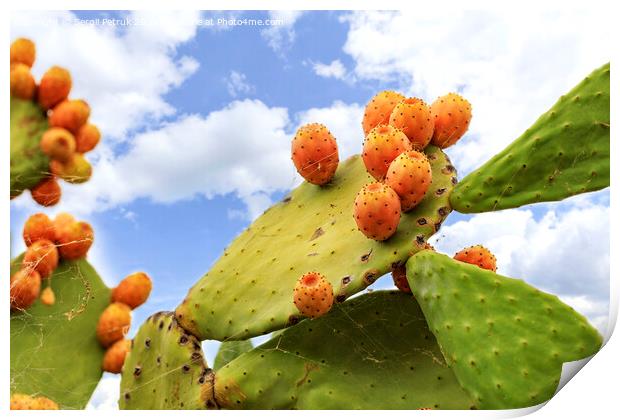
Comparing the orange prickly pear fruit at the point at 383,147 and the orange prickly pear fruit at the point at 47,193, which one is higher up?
the orange prickly pear fruit at the point at 383,147

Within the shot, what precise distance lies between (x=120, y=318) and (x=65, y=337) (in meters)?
0.15

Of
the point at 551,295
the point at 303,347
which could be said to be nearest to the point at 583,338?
the point at 551,295

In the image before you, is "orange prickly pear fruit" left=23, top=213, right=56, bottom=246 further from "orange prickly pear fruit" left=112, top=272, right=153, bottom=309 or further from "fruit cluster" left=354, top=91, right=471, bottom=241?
"fruit cluster" left=354, top=91, right=471, bottom=241

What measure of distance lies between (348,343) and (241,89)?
2.28ft

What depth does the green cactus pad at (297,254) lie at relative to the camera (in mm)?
1760

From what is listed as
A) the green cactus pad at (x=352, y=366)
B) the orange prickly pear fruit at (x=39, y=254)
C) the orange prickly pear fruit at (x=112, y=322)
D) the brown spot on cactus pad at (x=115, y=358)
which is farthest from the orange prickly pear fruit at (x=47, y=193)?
the green cactus pad at (x=352, y=366)

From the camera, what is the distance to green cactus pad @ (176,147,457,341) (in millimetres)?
1760

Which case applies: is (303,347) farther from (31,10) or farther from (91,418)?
(31,10)

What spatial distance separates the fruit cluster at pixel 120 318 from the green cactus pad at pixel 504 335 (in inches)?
33.0

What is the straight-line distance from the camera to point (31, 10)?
1.87 meters

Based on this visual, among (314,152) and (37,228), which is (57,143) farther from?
(314,152)

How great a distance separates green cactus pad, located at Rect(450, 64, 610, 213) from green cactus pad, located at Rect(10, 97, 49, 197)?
44.3 inches

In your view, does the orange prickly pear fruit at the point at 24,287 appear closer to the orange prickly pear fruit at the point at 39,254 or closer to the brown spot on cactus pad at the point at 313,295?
the orange prickly pear fruit at the point at 39,254

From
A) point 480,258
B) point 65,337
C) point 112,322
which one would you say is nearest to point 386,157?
point 480,258
